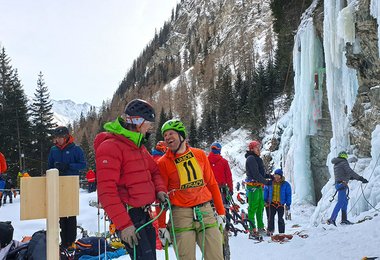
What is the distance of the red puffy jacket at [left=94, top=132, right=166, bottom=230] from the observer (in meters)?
2.65

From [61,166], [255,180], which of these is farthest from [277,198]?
[61,166]

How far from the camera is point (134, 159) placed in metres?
2.91

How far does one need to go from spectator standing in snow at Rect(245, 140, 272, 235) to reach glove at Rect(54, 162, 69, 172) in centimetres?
319

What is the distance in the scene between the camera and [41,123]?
32.2 m

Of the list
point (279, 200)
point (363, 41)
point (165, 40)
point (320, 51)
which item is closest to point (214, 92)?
point (320, 51)

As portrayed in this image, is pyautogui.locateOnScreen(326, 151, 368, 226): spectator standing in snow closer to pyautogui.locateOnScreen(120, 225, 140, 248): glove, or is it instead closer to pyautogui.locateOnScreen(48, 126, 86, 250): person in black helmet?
pyautogui.locateOnScreen(48, 126, 86, 250): person in black helmet

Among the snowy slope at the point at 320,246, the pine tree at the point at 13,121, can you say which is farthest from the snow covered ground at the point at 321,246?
the pine tree at the point at 13,121

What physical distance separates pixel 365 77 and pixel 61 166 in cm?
1052

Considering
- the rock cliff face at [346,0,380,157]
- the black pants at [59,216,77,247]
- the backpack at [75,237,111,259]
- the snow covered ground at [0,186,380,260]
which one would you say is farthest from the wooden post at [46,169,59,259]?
the rock cliff face at [346,0,380,157]

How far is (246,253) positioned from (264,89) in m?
37.1

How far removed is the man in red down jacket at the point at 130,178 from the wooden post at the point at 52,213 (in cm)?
48

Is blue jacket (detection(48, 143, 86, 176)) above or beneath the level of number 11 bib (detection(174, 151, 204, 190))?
above

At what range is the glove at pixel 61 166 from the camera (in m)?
4.89

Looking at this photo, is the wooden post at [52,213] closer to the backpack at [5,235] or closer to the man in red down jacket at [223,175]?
the backpack at [5,235]
